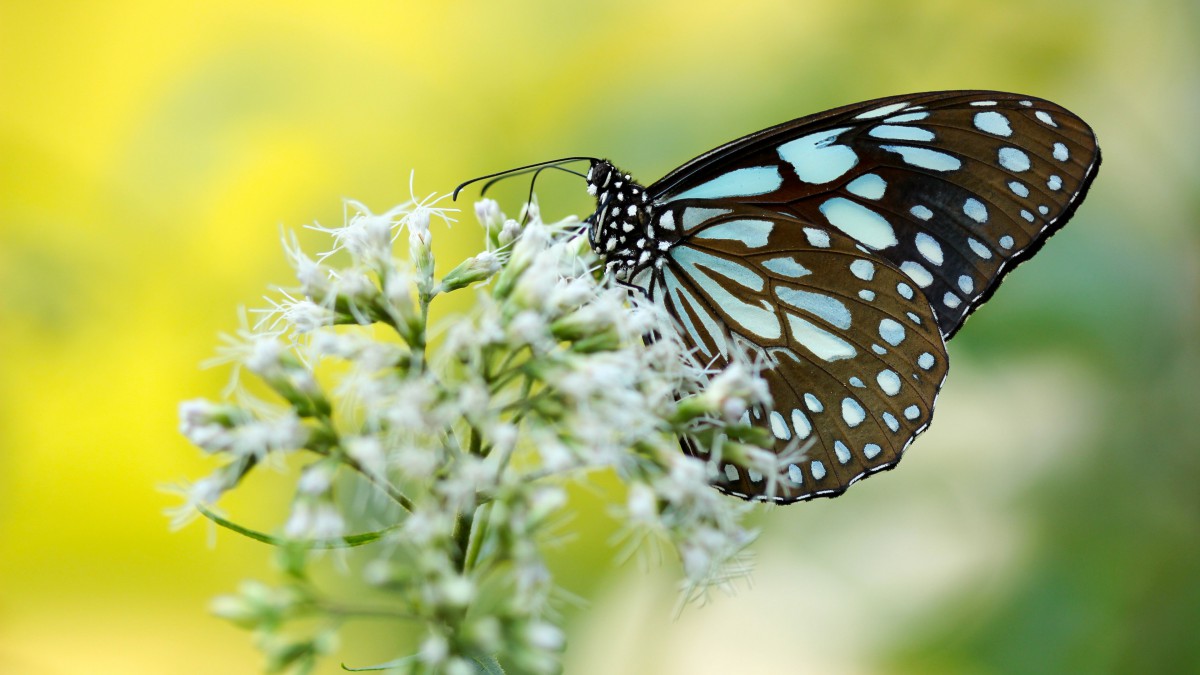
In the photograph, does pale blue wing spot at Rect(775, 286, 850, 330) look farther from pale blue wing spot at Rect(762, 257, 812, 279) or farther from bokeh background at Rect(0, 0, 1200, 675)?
bokeh background at Rect(0, 0, 1200, 675)

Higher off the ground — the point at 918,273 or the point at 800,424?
the point at 918,273

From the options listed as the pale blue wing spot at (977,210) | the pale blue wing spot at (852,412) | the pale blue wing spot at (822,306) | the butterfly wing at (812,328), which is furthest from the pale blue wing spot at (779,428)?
the pale blue wing spot at (977,210)

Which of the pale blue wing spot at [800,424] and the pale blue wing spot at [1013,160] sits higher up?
the pale blue wing spot at [1013,160]

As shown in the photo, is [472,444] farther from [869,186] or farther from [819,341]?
[869,186]

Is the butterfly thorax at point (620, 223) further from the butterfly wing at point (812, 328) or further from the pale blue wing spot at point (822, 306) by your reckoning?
the pale blue wing spot at point (822, 306)

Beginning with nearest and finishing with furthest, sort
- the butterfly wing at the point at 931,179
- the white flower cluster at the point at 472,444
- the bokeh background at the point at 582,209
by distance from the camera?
the white flower cluster at the point at 472,444
the butterfly wing at the point at 931,179
the bokeh background at the point at 582,209

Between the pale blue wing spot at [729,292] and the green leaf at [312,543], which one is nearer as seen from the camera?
the green leaf at [312,543]

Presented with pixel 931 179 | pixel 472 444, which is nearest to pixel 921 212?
pixel 931 179

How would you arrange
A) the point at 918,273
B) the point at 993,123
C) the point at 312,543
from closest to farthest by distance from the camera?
the point at 312,543 → the point at 993,123 → the point at 918,273
